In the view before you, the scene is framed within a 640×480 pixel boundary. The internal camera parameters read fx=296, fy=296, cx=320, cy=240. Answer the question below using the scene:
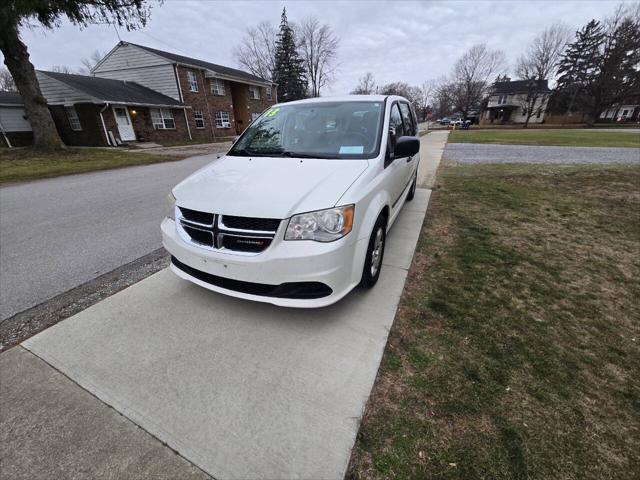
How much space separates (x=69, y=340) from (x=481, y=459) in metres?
2.88

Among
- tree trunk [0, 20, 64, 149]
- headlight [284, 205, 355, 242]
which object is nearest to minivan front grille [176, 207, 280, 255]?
headlight [284, 205, 355, 242]

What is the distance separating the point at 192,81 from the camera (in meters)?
24.0

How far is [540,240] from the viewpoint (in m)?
4.08

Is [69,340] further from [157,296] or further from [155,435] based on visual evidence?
[155,435]

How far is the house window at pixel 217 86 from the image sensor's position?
25.8m

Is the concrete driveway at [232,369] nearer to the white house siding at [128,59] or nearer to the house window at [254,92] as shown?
the white house siding at [128,59]

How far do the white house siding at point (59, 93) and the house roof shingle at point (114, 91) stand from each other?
24 cm

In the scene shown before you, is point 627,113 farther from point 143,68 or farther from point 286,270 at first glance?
point 286,270

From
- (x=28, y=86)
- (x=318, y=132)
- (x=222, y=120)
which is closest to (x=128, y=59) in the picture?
(x=222, y=120)

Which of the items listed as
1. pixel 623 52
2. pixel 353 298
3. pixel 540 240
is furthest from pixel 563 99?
pixel 353 298

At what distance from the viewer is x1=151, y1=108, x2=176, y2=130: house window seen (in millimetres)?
21266

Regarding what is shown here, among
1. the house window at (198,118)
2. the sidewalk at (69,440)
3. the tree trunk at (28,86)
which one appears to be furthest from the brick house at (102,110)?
the sidewalk at (69,440)

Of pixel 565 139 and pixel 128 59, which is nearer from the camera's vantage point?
pixel 565 139

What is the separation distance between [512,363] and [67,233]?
5724 millimetres
